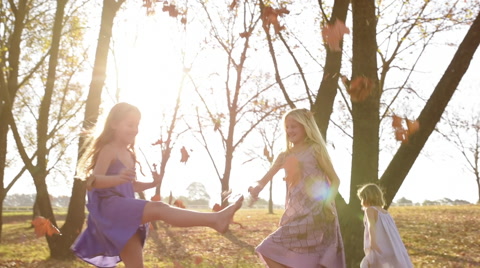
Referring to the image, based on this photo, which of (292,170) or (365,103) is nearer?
(292,170)

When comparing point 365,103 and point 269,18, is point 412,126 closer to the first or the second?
point 365,103

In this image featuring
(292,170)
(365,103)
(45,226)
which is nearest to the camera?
(292,170)

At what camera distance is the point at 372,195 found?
571 cm

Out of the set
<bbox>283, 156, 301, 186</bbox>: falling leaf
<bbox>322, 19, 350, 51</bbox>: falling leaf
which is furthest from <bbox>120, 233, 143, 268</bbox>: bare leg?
<bbox>322, 19, 350, 51</bbox>: falling leaf

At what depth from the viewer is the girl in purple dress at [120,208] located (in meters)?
3.90

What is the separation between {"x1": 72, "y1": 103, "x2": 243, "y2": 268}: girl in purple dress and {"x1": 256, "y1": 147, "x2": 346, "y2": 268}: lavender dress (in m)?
0.76

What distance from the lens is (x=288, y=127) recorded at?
4766 mm

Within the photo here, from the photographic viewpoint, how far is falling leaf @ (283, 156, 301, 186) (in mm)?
4714

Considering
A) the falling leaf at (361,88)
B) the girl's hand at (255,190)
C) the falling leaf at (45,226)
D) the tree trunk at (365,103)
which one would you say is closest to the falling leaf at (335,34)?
the tree trunk at (365,103)

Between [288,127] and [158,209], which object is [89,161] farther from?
[288,127]

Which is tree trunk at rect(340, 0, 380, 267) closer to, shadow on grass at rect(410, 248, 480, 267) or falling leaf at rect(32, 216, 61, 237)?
shadow on grass at rect(410, 248, 480, 267)

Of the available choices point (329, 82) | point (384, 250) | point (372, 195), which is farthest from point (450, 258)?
point (329, 82)

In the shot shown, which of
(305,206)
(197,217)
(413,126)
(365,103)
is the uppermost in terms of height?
(365,103)

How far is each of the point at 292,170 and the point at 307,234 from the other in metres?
0.60
